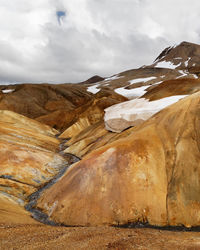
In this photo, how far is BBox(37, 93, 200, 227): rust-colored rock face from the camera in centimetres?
940

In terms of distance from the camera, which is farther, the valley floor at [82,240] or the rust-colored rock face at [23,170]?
the rust-colored rock face at [23,170]

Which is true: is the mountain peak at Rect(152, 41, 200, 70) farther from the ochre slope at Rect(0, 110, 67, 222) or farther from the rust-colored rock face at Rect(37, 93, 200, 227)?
the rust-colored rock face at Rect(37, 93, 200, 227)

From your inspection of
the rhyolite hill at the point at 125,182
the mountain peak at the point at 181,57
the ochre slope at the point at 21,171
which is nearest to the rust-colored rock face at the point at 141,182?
the rhyolite hill at the point at 125,182

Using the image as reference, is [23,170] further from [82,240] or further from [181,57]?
[181,57]

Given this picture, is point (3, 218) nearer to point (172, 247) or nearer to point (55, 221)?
point (55, 221)

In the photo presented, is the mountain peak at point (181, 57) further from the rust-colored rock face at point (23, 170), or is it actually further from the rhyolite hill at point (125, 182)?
the rhyolite hill at point (125, 182)

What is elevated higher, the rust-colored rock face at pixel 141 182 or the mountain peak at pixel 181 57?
the mountain peak at pixel 181 57

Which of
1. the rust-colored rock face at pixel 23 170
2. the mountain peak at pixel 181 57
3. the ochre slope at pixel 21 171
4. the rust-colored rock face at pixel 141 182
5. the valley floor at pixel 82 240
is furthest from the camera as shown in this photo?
the mountain peak at pixel 181 57

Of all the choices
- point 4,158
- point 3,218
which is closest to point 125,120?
point 4,158

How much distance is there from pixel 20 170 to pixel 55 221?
7352 mm

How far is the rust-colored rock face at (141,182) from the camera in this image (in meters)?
9.40

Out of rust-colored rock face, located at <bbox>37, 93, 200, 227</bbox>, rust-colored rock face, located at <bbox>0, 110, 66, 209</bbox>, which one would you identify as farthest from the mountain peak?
rust-colored rock face, located at <bbox>37, 93, 200, 227</bbox>

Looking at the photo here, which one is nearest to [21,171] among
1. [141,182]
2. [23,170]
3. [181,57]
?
[23,170]

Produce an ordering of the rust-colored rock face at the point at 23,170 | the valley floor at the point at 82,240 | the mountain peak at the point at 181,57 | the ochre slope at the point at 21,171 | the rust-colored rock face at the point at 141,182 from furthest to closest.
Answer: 1. the mountain peak at the point at 181,57
2. the rust-colored rock face at the point at 23,170
3. the ochre slope at the point at 21,171
4. the rust-colored rock face at the point at 141,182
5. the valley floor at the point at 82,240
